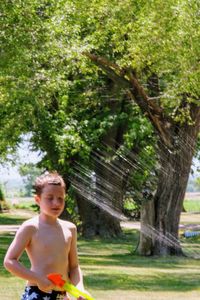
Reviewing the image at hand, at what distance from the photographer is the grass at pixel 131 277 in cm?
1291

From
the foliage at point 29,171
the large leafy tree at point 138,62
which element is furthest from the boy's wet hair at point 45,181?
the foliage at point 29,171

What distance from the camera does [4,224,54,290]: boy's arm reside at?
16.4 ft

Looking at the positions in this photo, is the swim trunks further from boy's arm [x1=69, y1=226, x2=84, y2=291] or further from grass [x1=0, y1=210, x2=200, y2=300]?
grass [x1=0, y1=210, x2=200, y2=300]

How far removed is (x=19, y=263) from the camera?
5086mm

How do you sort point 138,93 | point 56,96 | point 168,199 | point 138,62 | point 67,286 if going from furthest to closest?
point 56,96 < point 168,199 < point 138,93 < point 138,62 < point 67,286

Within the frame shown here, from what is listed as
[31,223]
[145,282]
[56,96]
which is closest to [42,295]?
[31,223]

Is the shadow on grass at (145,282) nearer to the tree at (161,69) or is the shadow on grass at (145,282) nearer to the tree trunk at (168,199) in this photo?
the tree at (161,69)

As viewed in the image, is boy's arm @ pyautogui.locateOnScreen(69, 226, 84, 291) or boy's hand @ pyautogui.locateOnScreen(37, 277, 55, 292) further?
boy's arm @ pyautogui.locateOnScreen(69, 226, 84, 291)

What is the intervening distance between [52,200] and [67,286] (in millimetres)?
547

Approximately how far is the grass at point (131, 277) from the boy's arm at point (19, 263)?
21.5ft

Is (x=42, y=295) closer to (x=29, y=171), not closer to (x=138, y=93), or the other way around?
(x=138, y=93)

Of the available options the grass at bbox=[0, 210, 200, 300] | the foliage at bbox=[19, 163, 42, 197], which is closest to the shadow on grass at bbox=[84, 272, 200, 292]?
the grass at bbox=[0, 210, 200, 300]

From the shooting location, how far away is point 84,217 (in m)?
31.5

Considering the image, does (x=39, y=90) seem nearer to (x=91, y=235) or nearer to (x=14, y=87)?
(x=14, y=87)
